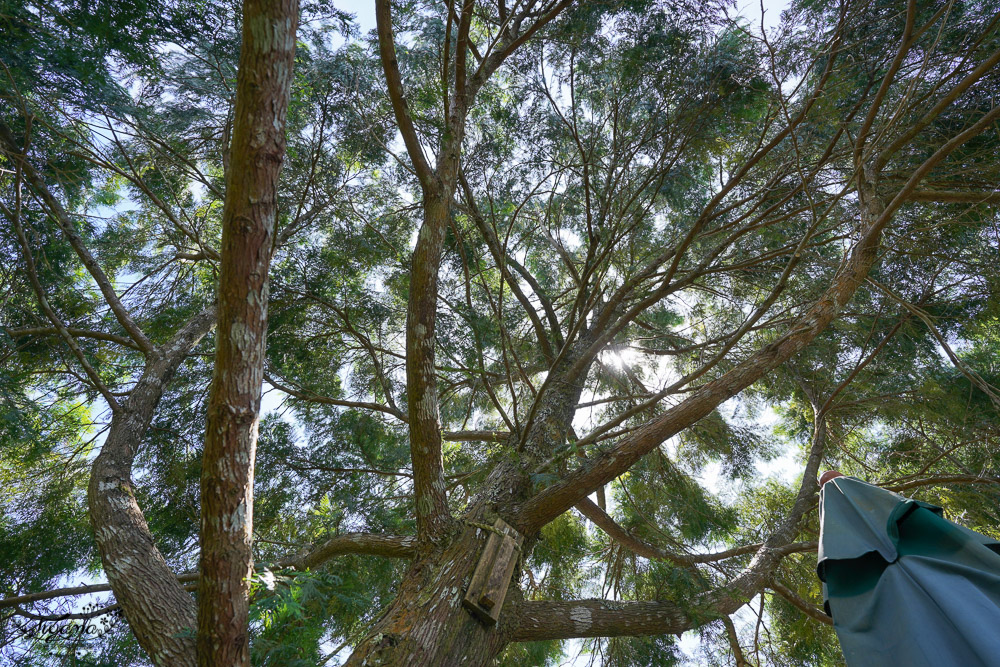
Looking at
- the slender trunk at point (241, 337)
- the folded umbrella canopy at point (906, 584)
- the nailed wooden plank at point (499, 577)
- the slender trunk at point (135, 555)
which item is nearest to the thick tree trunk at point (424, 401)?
the nailed wooden plank at point (499, 577)

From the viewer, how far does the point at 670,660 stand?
3.59 m

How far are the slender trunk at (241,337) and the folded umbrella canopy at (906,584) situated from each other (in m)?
1.52

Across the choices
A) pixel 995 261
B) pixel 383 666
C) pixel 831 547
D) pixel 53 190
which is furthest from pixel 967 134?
pixel 53 190

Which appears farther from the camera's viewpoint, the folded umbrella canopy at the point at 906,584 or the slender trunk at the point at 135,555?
the slender trunk at the point at 135,555

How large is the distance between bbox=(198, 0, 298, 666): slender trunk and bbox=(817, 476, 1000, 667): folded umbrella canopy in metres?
1.52

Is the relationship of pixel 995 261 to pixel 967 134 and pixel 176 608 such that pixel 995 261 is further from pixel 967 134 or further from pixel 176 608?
pixel 176 608

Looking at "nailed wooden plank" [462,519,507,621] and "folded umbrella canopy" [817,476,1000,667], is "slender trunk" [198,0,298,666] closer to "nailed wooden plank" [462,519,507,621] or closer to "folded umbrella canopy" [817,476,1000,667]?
"nailed wooden plank" [462,519,507,621]

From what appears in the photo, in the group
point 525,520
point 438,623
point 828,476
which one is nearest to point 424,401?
point 525,520

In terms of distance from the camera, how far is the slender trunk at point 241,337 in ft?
4.79

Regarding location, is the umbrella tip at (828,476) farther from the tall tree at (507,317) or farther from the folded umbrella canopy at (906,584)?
the tall tree at (507,317)

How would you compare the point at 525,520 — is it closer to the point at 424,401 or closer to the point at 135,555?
the point at 424,401

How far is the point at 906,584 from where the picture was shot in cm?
124

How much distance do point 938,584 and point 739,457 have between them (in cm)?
371

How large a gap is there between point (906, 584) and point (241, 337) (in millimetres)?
1728
